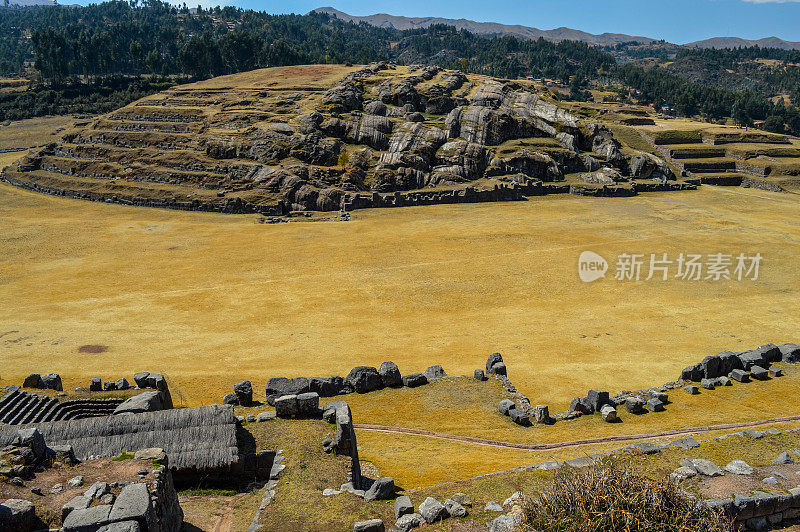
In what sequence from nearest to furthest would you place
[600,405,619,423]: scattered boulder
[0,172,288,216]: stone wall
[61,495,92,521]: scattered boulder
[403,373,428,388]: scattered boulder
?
[61,495,92,521]: scattered boulder → [600,405,619,423]: scattered boulder → [403,373,428,388]: scattered boulder → [0,172,288,216]: stone wall

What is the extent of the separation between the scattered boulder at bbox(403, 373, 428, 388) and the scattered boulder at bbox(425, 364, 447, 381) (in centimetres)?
44

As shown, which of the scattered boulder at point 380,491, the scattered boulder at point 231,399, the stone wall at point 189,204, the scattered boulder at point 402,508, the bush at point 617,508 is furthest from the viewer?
the stone wall at point 189,204

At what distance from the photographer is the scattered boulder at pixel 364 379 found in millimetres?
25562

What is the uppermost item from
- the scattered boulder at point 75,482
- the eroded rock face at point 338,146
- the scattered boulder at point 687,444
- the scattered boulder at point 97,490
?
the eroded rock face at point 338,146

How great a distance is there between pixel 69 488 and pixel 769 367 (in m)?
29.9

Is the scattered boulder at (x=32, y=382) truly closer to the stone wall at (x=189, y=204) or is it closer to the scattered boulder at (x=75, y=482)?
the scattered boulder at (x=75, y=482)

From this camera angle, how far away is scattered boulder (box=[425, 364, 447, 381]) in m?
26.5

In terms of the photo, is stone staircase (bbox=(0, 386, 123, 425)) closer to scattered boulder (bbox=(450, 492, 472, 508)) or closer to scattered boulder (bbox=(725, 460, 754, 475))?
scattered boulder (bbox=(450, 492, 472, 508))

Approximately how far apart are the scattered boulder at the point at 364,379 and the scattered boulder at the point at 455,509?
11.0 meters

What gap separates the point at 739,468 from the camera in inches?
634

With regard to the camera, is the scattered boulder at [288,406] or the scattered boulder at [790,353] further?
the scattered boulder at [790,353]

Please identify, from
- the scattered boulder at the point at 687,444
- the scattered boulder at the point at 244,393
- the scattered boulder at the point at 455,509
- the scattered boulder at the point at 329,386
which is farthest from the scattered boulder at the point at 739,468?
the scattered boulder at the point at 244,393

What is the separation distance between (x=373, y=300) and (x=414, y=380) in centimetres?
1181

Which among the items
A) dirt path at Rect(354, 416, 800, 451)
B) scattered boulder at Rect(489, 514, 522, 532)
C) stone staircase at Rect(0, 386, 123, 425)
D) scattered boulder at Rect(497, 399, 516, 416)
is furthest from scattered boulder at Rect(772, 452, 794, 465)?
stone staircase at Rect(0, 386, 123, 425)
